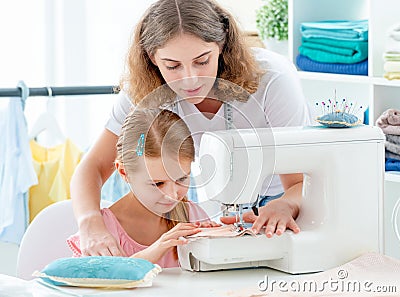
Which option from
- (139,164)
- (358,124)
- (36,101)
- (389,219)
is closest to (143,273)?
(139,164)

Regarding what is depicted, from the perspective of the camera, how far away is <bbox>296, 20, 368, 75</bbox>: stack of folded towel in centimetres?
245

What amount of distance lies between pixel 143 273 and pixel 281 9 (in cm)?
163

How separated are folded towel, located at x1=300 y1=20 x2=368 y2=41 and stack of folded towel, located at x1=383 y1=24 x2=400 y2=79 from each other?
162 mm

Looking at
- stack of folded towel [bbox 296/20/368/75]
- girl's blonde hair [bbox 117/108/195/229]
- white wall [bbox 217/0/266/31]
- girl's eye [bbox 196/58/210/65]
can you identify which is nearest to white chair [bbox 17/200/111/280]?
girl's blonde hair [bbox 117/108/195/229]

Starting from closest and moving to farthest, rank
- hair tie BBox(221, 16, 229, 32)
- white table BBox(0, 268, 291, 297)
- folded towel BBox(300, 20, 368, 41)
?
white table BBox(0, 268, 291, 297)
hair tie BBox(221, 16, 229, 32)
folded towel BBox(300, 20, 368, 41)

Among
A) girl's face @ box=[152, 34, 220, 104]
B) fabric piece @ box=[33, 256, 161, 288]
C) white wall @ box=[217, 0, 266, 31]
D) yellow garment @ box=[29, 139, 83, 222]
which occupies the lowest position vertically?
yellow garment @ box=[29, 139, 83, 222]

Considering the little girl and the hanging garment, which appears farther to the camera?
the hanging garment

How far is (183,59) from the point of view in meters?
1.59

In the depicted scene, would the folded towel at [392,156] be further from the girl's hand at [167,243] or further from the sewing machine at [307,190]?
the girl's hand at [167,243]

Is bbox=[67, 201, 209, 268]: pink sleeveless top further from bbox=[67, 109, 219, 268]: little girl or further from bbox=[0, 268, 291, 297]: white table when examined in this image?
bbox=[0, 268, 291, 297]: white table

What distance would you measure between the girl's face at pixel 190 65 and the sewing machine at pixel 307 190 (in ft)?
0.41

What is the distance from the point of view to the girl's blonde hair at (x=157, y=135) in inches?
60.1

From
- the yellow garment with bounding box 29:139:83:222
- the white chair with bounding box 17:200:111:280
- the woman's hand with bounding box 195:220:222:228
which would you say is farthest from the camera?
the yellow garment with bounding box 29:139:83:222

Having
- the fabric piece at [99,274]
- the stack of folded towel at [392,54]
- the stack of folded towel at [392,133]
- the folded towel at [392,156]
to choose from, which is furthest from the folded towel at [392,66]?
the fabric piece at [99,274]
